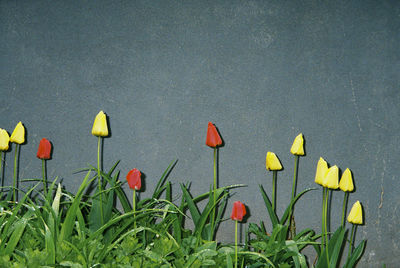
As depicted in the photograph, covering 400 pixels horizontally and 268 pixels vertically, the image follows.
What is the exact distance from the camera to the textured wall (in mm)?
1883

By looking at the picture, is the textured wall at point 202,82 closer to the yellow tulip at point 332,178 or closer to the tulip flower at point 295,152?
the tulip flower at point 295,152

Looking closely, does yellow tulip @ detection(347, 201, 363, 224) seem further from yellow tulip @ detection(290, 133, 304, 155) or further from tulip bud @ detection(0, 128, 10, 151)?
tulip bud @ detection(0, 128, 10, 151)

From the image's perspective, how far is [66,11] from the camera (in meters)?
1.88

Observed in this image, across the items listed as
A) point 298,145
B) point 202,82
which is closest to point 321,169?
point 298,145

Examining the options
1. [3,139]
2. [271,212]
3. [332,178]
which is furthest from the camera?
[271,212]

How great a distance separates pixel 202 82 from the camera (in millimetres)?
1894

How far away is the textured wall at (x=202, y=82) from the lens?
6.18ft

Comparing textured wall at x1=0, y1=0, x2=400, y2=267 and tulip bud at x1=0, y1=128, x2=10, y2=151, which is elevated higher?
textured wall at x1=0, y1=0, x2=400, y2=267

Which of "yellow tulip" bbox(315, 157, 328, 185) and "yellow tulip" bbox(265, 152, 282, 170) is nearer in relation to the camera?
"yellow tulip" bbox(315, 157, 328, 185)

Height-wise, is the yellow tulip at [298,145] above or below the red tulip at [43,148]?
above

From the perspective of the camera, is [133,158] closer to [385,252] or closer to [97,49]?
[97,49]

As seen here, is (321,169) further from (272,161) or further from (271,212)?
(271,212)

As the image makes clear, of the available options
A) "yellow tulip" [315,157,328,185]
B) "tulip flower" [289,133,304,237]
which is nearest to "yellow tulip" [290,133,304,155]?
"tulip flower" [289,133,304,237]

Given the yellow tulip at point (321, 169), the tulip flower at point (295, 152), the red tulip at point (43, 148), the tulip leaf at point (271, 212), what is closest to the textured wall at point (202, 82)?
the tulip flower at point (295, 152)
